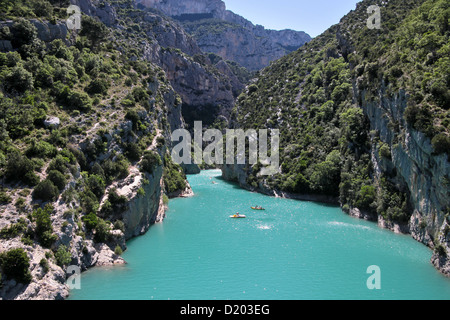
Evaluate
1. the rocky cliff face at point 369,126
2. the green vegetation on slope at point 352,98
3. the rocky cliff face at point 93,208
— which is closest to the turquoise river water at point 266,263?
the rocky cliff face at point 93,208

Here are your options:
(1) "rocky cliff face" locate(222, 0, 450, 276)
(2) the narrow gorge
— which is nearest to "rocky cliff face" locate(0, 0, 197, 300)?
(2) the narrow gorge

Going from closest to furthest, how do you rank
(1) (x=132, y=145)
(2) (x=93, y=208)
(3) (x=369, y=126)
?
(2) (x=93, y=208), (1) (x=132, y=145), (3) (x=369, y=126)

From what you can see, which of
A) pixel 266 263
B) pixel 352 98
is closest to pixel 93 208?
pixel 266 263

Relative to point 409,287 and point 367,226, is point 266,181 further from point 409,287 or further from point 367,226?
point 409,287

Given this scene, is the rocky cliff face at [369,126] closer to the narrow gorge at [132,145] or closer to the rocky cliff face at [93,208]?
the narrow gorge at [132,145]

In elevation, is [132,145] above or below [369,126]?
below

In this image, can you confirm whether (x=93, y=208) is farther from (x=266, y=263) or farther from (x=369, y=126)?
(x=369, y=126)

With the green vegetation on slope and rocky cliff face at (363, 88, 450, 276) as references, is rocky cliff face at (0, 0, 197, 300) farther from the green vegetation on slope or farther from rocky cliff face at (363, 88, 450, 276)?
the green vegetation on slope

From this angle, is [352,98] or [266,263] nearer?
[266,263]

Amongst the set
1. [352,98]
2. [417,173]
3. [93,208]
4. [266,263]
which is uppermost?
[352,98]
